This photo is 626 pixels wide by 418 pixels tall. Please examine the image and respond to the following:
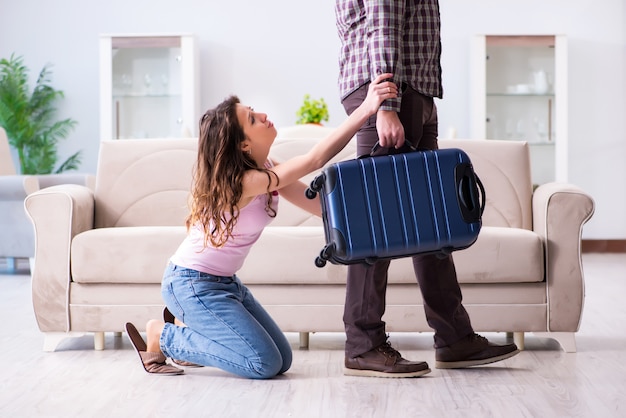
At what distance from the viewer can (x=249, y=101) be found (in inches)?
270

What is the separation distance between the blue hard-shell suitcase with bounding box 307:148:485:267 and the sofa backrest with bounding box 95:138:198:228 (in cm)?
137

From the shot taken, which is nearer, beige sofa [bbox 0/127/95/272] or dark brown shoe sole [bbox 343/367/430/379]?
dark brown shoe sole [bbox 343/367/430/379]

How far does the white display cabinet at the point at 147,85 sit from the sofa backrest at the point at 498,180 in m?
3.14

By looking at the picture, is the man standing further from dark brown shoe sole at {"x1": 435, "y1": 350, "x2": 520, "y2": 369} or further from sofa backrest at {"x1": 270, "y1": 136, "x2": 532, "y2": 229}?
sofa backrest at {"x1": 270, "y1": 136, "x2": 532, "y2": 229}

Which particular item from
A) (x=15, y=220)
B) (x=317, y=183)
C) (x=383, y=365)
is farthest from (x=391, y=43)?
(x=15, y=220)

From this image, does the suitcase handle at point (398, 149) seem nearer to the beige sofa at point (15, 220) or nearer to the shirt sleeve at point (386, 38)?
the shirt sleeve at point (386, 38)

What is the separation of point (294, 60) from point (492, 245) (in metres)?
4.24

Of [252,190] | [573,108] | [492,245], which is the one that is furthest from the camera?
[573,108]

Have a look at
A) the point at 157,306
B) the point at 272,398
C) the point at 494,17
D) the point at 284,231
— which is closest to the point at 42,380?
the point at 157,306

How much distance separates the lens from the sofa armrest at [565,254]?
2857 mm

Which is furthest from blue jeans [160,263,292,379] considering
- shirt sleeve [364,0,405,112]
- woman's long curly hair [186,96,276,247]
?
shirt sleeve [364,0,405,112]

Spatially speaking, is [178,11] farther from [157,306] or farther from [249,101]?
[157,306]

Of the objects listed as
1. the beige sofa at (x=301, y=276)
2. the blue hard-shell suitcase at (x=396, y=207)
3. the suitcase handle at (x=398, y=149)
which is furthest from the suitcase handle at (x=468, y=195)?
the beige sofa at (x=301, y=276)

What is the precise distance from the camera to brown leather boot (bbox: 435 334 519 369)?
251 cm
